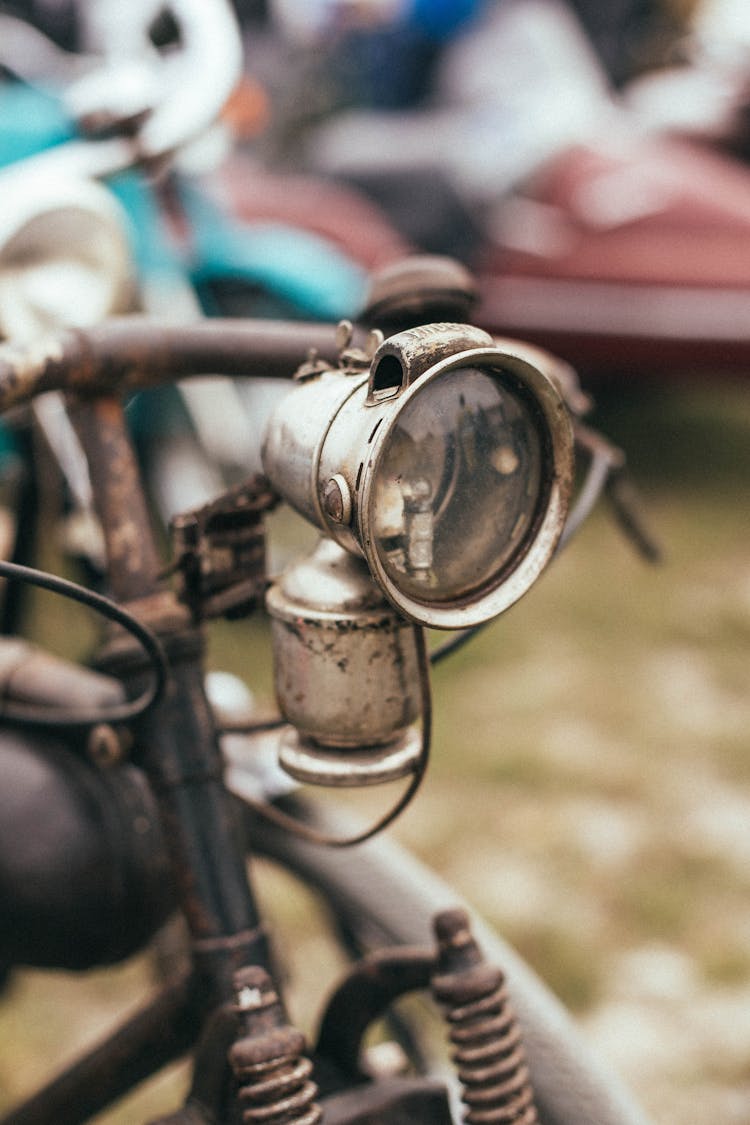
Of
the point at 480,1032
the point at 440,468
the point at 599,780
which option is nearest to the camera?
the point at 440,468

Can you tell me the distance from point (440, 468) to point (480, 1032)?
0.42 metres

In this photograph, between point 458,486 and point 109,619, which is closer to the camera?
point 458,486

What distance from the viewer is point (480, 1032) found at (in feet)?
2.75

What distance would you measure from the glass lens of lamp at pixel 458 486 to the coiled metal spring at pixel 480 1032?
1.00ft

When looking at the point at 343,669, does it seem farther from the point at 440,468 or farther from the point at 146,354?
the point at 146,354

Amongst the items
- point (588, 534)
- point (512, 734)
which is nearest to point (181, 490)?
point (512, 734)

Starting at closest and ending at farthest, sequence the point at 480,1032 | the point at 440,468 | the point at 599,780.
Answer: the point at 440,468, the point at 480,1032, the point at 599,780

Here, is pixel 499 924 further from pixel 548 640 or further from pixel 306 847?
pixel 548 640

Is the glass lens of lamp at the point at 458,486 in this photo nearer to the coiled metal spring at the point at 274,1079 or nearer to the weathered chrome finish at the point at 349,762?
the weathered chrome finish at the point at 349,762

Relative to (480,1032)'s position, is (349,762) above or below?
above

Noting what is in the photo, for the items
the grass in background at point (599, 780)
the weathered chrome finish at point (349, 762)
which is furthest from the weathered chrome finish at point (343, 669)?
the grass in background at point (599, 780)

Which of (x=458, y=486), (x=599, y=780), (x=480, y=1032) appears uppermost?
(x=458, y=486)

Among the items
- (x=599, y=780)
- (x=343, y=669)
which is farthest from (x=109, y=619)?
(x=599, y=780)

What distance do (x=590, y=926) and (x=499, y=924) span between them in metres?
0.16
